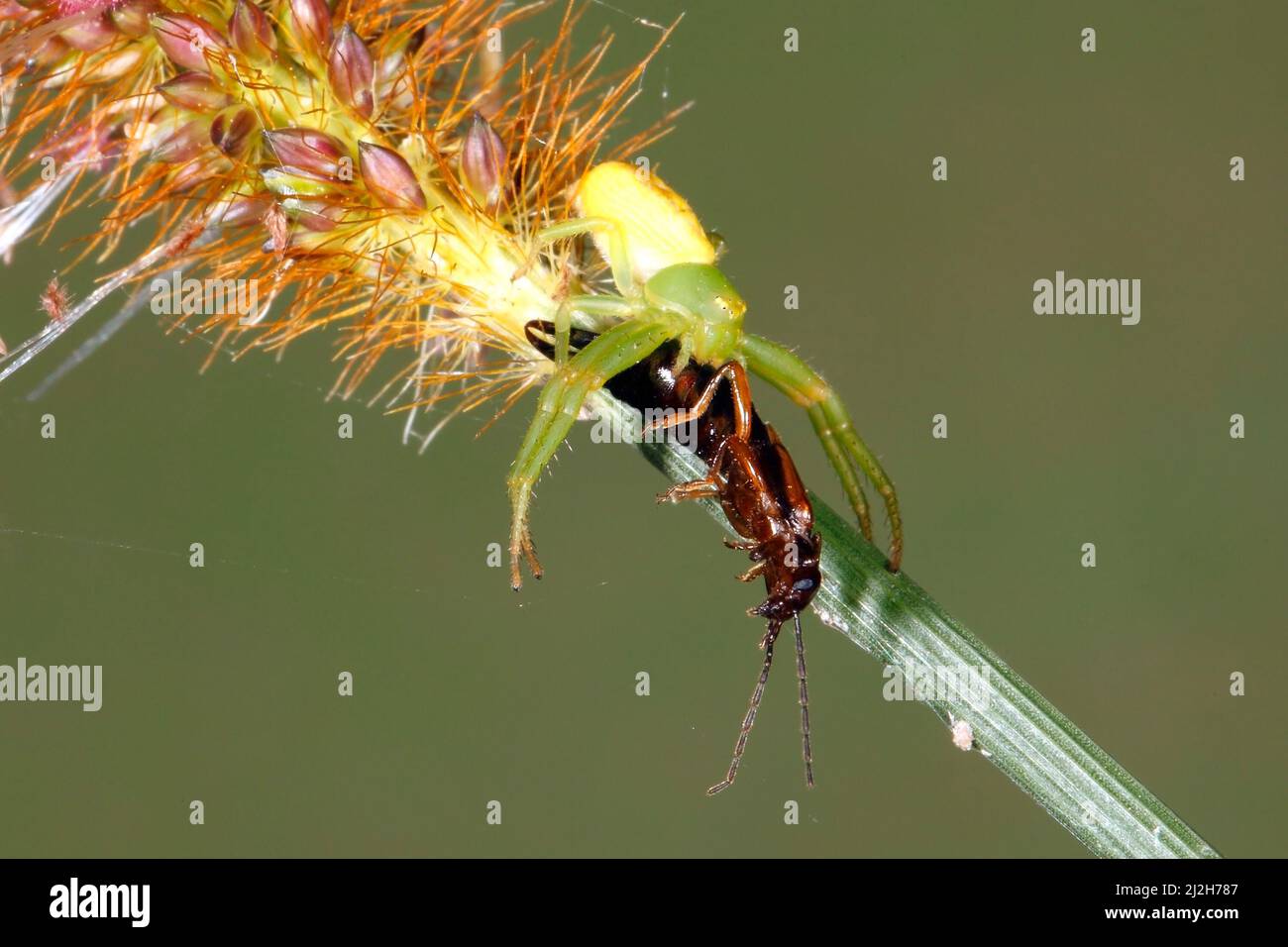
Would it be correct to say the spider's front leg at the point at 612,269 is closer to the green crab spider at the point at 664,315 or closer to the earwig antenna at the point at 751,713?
the green crab spider at the point at 664,315

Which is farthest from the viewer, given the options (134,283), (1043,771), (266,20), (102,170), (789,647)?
(789,647)

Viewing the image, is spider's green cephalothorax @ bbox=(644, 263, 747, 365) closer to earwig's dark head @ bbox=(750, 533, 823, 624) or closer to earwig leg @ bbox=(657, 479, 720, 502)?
earwig leg @ bbox=(657, 479, 720, 502)

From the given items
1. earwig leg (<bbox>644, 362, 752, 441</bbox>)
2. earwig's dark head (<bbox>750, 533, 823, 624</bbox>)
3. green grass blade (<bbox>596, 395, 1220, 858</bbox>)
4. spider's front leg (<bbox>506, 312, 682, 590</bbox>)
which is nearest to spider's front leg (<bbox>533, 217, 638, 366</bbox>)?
spider's front leg (<bbox>506, 312, 682, 590</bbox>)

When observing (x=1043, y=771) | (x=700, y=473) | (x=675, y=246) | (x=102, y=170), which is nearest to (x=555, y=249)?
(x=675, y=246)

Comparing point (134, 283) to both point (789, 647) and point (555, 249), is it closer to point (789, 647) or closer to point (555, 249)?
point (555, 249)

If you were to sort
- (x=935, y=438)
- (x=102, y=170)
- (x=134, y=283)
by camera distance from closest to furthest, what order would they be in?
(x=102, y=170), (x=134, y=283), (x=935, y=438)
